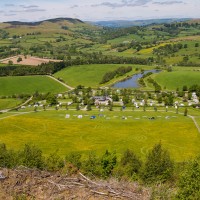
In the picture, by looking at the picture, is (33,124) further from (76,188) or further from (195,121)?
(76,188)

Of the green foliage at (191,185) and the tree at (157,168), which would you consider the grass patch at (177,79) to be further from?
the green foliage at (191,185)

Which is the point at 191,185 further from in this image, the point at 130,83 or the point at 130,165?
the point at 130,83

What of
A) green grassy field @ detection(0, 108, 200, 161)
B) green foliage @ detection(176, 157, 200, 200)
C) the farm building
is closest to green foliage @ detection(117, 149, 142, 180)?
green foliage @ detection(176, 157, 200, 200)

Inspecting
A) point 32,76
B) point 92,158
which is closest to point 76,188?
point 92,158

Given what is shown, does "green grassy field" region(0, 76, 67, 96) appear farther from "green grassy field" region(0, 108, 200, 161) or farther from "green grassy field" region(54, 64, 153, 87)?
"green grassy field" region(0, 108, 200, 161)

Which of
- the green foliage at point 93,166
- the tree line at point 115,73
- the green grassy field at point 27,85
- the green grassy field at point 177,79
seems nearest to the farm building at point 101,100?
the green grassy field at point 27,85

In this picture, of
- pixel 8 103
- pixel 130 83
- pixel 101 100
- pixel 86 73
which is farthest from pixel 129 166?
pixel 86 73
